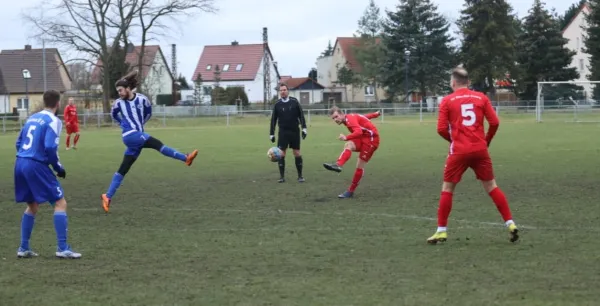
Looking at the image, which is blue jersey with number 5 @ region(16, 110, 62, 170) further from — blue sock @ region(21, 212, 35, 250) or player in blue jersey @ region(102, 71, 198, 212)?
player in blue jersey @ region(102, 71, 198, 212)

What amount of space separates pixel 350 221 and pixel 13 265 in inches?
166

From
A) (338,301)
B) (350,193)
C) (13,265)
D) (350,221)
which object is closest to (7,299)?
(13,265)

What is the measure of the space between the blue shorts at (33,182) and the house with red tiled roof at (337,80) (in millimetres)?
87495

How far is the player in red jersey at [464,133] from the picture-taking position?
320 inches

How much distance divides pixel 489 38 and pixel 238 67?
117ft

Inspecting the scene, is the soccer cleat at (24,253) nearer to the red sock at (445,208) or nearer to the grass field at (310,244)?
the grass field at (310,244)

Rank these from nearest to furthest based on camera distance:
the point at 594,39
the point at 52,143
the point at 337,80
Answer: the point at 52,143 < the point at 594,39 < the point at 337,80

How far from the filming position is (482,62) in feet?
239

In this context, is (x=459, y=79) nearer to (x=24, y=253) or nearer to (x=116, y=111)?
(x=24, y=253)

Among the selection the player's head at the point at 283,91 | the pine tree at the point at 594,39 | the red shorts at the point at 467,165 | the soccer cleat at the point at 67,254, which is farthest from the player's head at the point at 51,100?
the pine tree at the point at 594,39

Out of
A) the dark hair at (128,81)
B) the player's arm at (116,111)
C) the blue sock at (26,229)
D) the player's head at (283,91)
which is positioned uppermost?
the dark hair at (128,81)

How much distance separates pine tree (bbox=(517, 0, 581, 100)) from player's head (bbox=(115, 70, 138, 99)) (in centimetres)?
6479

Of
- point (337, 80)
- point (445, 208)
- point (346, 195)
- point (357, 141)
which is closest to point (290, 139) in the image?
point (357, 141)

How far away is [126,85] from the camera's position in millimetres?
11438
